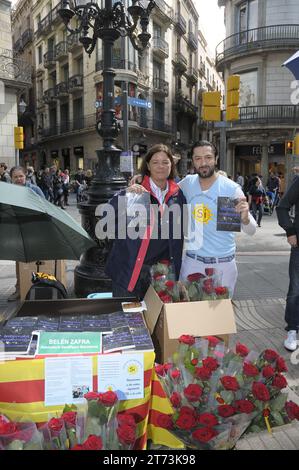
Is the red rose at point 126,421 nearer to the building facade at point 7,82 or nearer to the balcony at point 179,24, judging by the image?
the building facade at point 7,82

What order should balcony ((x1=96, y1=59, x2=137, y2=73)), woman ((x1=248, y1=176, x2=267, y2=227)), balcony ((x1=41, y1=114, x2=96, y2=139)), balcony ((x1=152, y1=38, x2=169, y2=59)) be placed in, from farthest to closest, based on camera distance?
balcony ((x1=152, y1=38, x2=169, y2=59)) → balcony ((x1=41, y1=114, x2=96, y2=139)) → balcony ((x1=96, y1=59, x2=137, y2=73)) → woman ((x1=248, y1=176, x2=267, y2=227))

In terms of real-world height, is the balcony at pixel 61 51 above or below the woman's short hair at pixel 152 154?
above

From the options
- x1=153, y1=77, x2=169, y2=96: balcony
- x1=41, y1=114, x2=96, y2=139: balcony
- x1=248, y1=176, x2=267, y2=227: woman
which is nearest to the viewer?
x1=248, y1=176, x2=267, y2=227: woman

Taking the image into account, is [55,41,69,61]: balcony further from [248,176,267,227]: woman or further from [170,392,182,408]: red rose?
[170,392,182,408]: red rose

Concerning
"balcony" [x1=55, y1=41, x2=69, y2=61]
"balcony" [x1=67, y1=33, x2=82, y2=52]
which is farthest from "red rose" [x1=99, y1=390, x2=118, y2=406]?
"balcony" [x1=55, y1=41, x2=69, y2=61]

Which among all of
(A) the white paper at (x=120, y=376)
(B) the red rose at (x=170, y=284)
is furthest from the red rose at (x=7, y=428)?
(B) the red rose at (x=170, y=284)

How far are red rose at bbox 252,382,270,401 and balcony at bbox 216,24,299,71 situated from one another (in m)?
26.8

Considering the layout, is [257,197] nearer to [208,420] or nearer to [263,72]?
[208,420]

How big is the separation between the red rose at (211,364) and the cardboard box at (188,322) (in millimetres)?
338

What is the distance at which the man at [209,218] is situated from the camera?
2.95 meters

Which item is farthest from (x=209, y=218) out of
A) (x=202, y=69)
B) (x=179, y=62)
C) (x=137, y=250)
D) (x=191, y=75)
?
(x=202, y=69)

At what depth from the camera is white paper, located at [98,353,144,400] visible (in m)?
1.58

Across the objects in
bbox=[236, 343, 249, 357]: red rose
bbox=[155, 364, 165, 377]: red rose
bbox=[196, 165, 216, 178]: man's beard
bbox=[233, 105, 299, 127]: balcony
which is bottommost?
bbox=[155, 364, 165, 377]: red rose
